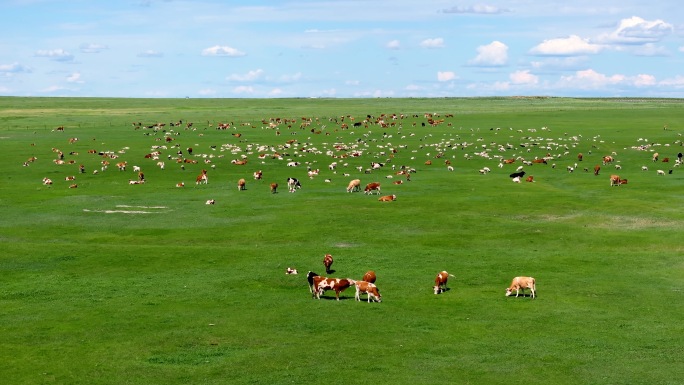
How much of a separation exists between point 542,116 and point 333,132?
171 feet

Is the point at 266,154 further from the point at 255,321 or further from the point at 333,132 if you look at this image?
the point at 255,321

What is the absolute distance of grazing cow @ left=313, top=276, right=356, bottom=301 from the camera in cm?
3300

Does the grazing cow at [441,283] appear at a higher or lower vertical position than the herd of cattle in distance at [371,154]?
lower

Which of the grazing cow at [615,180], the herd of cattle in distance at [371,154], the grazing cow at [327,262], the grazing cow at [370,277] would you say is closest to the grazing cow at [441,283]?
the grazing cow at [370,277]

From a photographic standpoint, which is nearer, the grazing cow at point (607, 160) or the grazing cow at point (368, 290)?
the grazing cow at point (368, 290)

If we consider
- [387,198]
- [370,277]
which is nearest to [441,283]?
[370,277]

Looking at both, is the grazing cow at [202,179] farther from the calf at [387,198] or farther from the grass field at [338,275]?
the calf at [387,198]

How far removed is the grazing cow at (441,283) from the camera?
33.8 metres

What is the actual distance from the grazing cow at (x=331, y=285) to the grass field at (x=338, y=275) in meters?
0.41

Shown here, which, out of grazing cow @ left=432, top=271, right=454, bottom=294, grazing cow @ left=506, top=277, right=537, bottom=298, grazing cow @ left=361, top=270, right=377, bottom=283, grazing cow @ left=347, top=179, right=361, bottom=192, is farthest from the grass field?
grazing cow @ left=347, top=179, right=361, bottom=192

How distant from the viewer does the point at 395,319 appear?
3012cm

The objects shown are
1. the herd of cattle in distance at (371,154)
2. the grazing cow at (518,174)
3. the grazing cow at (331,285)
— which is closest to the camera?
the grazing cow at (331,285)

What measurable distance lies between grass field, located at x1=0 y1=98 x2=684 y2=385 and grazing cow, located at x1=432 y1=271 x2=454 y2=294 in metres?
0.57

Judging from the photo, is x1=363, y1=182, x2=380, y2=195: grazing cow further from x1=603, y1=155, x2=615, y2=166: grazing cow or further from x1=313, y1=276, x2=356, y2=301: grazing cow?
x1=603, y1=155, x2=615, y2=166: grazing cow
